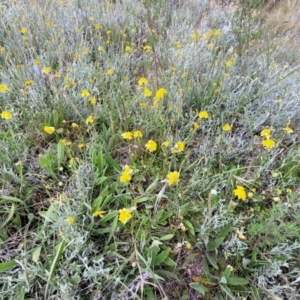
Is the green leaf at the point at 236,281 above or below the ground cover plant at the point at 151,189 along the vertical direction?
below

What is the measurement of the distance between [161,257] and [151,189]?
36 centimetres

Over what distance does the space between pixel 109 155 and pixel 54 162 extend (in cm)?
32

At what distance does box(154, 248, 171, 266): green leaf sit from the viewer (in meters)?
1.26

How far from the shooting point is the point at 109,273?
1250 mm

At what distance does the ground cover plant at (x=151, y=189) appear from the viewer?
1.24 meters

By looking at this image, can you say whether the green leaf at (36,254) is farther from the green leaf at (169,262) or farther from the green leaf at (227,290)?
the green leaf at (227,290)

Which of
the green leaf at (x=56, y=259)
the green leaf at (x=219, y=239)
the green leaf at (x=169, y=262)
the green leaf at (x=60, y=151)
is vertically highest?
the green leaf at (x=60, y=151)

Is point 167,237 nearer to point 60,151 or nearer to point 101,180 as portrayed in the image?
point 101,180

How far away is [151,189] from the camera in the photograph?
4.88 ft

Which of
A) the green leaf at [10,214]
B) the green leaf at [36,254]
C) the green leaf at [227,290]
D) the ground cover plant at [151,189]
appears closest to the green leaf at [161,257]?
the ground cover plant at [151,189]

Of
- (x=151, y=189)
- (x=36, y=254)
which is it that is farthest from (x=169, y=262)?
(x=36, y=254)

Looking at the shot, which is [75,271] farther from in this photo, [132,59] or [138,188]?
[132,59]

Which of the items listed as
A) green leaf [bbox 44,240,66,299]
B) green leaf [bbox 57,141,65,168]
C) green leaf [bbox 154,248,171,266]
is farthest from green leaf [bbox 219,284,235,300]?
green leaf [bbox 57,141,65,168]

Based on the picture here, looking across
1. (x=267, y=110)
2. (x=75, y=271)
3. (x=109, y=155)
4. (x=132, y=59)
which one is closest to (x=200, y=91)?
(x=267, y=110)
